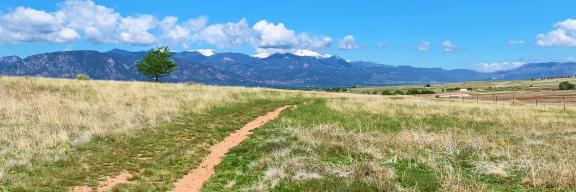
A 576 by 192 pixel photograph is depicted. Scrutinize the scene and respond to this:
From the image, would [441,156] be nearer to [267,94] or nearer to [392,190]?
[392,190]

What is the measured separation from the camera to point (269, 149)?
74.1ft

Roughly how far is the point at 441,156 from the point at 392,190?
6.55 m

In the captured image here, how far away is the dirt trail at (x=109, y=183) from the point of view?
618 inches

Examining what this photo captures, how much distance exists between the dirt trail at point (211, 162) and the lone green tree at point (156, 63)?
67.4m

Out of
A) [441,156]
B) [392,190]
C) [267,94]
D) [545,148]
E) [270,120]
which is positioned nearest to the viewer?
[392,190]

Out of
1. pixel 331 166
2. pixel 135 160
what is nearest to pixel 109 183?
pixel 135 160

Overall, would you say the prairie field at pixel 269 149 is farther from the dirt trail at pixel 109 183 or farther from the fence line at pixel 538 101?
the fence line at pixel 538 101

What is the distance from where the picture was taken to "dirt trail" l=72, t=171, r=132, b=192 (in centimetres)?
1569

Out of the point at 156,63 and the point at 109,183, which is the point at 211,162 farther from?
the point at 156,63

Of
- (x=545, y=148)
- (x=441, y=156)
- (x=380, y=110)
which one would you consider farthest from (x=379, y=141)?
(x=380, y=110)

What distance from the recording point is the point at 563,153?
23484mm

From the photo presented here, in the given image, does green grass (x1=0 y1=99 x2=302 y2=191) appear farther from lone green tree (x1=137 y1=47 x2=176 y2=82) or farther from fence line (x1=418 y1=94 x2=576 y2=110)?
lone green tree (x1=137 y1=47 x2=176 y2=82)

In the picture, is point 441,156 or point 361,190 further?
point 441,156

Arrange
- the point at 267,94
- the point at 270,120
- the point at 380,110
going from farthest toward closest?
1. the point at 267,94
2. the point at 380,110
3. the point at 270,120
